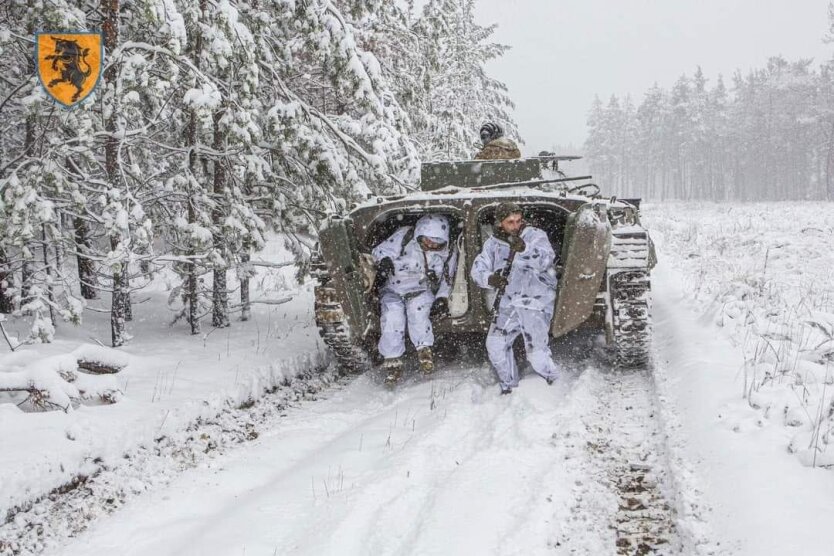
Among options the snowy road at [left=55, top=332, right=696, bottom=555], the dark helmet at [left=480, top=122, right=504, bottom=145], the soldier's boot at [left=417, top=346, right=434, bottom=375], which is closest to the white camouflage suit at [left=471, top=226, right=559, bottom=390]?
the snowy road at [left=55, top=332, right=696, bottom=555]

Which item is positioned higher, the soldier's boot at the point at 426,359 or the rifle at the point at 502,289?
the rifle at the point at 502,289

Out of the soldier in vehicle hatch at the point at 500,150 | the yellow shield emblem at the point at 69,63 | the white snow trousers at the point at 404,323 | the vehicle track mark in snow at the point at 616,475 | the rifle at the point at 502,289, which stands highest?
the yellow shield emblem at the point at 69,63

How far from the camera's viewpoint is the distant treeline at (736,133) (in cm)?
5325

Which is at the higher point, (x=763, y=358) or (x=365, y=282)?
(x=365, y=282)

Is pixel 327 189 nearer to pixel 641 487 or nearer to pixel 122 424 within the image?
pixel 122 424

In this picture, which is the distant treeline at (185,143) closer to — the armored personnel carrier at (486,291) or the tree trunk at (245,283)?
the tree trunk at (245,283)

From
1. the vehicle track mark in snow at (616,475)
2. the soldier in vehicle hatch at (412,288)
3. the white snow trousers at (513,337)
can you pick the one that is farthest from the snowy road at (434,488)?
the soldier in vehicle hatch at (412,288)

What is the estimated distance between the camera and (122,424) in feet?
13.3

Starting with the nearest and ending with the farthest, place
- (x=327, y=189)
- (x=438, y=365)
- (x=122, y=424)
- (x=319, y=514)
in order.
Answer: (x=319, y=514)
(x=122, y=424)
(x=438, y=365)
(x=327, y=189)

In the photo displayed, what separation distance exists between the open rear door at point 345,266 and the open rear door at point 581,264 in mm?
1756

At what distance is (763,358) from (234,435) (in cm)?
403

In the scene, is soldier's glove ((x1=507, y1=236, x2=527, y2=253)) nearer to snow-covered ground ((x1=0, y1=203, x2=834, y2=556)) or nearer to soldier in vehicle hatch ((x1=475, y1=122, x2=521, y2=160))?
snow-covered ground ((x1=0, y1=203, x2=834, y2=556))

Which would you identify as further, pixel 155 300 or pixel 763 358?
pixel 155 300

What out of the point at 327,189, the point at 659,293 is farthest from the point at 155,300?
the point at 659,293
